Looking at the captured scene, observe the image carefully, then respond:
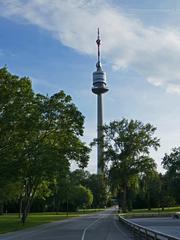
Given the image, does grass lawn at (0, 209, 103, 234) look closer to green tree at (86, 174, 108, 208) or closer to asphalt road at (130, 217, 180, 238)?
asphalt road at (130, 217, 180, 238)

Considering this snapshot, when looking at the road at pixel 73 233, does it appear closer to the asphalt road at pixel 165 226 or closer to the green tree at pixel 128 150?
the asphalt road at pixel 165 226

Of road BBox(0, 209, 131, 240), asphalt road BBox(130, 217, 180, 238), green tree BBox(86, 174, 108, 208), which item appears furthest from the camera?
green tree BBox(86, 174, 108, 208)

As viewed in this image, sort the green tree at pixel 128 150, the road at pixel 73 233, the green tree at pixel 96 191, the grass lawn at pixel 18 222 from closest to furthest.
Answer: the road at pixel 73 233 → the grass lawn at pixel 18 222 → the green tree at pixel 128 150 → the green tree at pixel 96 191

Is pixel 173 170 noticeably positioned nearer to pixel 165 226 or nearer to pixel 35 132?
pixel 35 132

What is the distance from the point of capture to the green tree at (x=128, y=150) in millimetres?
87688

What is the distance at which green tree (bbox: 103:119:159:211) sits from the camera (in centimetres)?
8769

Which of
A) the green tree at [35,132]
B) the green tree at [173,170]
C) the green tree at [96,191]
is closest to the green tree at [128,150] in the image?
the green tree at [173,170]

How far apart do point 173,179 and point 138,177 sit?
12713 millimetres

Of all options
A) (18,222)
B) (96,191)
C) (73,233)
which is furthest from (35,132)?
(96,191)

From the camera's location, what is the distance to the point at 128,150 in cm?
8831

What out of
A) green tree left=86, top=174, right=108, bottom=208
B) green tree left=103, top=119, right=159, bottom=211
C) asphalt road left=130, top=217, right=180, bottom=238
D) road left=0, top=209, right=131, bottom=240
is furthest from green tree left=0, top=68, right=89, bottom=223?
green tree left=86, top=174, right=108, bottom=208

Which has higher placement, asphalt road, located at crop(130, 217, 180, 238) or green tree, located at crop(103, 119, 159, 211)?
green tree, located at crop(103, 119, 159, 211)

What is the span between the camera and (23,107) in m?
47.0

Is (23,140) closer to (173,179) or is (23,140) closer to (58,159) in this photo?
(58,159)
